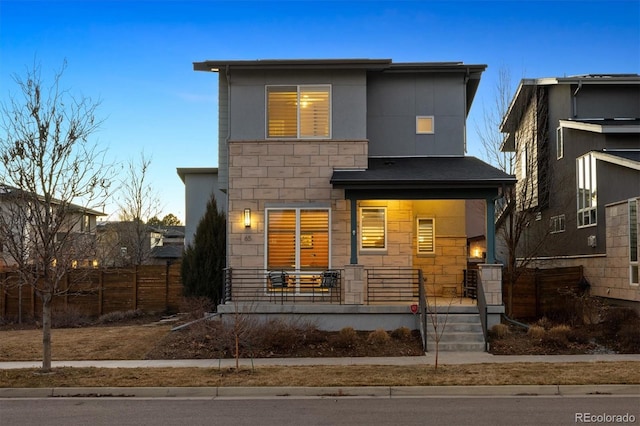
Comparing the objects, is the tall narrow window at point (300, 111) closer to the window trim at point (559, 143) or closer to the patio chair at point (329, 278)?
the patio chair at point (329, 278)

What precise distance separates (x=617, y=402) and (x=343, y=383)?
4265mm

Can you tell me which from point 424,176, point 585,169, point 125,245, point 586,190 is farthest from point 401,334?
point 125,245

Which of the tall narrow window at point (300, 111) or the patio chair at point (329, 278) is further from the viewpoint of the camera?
the tall narrow window at point (300, 111)

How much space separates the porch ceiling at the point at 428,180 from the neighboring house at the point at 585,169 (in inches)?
138

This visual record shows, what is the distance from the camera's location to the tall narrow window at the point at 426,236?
18516mm

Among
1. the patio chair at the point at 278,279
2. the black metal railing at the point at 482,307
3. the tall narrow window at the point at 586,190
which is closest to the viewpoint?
the black metal railing at the point at 482,307

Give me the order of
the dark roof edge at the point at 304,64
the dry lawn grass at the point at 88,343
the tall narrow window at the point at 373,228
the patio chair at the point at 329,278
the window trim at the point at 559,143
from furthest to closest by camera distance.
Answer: the window trim at the point at 559,143 → the tall narrow window at the point at 373,228 → the dark roof edge at the point at 304,64 → the patio chair at the point at 329,278 → the dry lawn grass at the point at 88,343

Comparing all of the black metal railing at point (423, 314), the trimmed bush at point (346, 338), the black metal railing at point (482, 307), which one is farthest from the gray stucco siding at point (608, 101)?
the trimmed bush at point (346, 338)

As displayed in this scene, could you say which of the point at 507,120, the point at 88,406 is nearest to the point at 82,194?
the point at 88,406

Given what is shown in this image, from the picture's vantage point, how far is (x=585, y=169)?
64.8ft

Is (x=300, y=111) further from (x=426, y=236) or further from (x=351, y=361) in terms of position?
(x=351, y=361)

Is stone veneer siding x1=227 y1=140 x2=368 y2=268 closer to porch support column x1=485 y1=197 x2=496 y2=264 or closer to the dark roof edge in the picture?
the dark roof edge

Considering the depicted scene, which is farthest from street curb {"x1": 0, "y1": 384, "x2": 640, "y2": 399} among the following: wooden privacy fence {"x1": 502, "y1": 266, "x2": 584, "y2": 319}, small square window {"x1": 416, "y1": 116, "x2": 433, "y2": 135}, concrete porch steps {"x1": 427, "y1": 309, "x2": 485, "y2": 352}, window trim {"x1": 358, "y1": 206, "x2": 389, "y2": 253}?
small square window {"x1": 416, "y1": 116, "x2": 433, "y2": 135}

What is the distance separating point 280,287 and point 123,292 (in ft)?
25.6
